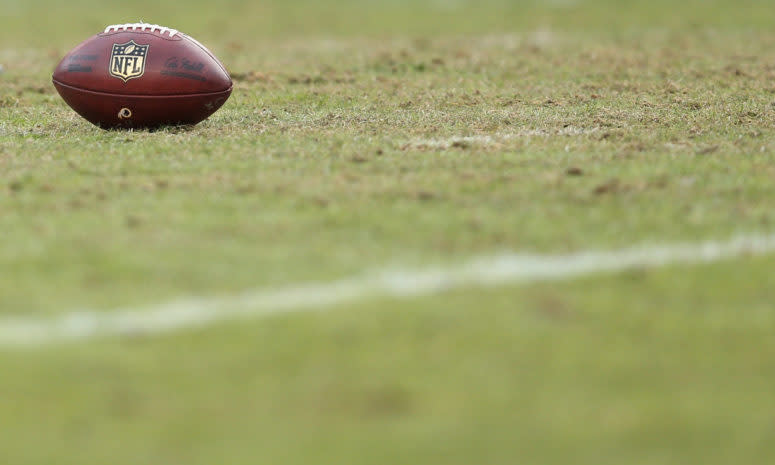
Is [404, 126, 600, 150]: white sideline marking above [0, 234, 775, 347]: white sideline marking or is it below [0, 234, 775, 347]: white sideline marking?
below

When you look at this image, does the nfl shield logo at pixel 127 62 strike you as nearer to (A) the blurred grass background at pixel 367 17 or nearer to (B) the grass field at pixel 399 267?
(B) the grass field at pixel 399 267

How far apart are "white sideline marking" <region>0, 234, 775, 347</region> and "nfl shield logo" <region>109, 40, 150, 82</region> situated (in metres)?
4.13

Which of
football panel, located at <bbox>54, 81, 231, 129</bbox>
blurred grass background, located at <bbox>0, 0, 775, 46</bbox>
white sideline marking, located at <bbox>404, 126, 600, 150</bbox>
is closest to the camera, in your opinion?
white sideline marking, located at <bbox>404, 126, 600, 150</bbox>

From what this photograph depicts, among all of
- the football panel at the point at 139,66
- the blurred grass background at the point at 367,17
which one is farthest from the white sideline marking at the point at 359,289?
the blurred grass background at the point at 367,17

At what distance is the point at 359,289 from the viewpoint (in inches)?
208

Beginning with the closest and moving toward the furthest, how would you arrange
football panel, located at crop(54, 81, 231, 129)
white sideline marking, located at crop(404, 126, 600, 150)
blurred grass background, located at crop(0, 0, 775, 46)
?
white sideline marking, located at crop(404, 126, 600, 150) < football panel, located at crop(54, 81, 231, 129) < blurred grass background, located at crop(0, 0, 775, 46)

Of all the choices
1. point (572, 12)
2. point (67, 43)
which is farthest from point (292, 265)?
point (572, 12)

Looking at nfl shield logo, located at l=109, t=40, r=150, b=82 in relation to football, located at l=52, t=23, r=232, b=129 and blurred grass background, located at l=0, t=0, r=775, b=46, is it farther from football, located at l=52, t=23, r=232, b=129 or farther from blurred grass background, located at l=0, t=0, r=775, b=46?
blurred grass background, located at l=0, t=0, r=775, b=46

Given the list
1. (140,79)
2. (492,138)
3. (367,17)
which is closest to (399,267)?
(492,138)

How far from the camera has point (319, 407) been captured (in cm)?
420

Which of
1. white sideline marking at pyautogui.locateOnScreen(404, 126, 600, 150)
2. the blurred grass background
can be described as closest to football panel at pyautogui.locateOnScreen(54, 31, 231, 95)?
white sideline marking at pyautogui.locateOnScreen(404, 126, 600, 150)

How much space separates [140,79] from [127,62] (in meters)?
0.16

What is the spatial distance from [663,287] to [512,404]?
1.41 metres

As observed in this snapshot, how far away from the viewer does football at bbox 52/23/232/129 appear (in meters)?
8.97
